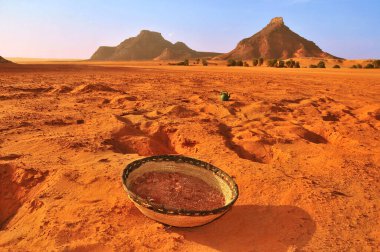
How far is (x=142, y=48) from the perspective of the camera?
11556cm

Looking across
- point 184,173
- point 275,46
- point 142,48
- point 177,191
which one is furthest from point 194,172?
point 142,48

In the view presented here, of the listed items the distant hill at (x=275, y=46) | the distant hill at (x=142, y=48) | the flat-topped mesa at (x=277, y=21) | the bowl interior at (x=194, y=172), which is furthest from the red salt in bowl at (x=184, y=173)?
the distant hill at (x=142, y=48)

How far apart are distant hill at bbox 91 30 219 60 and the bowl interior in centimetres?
10920

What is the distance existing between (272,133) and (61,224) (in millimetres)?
3510

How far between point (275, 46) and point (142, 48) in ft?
174

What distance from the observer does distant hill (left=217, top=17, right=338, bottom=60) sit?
77.1m

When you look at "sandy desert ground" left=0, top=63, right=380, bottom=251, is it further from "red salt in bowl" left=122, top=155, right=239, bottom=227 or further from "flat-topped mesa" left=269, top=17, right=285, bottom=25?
"flat-topped mesa" left=269, top=17, right=285, bottom=25

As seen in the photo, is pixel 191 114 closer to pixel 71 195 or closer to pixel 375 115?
pixel 71 195

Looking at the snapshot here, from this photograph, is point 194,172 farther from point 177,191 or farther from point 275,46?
point 275,46

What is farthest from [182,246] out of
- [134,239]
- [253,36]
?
[253,36]

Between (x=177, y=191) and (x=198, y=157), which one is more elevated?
(x=177, y=191)

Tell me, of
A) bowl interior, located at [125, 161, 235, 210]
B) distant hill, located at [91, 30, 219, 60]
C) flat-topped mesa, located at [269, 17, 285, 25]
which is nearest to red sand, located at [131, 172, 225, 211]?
bowl interior, located at [125, 161, 235, 210]

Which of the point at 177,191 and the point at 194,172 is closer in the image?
the point at 177,191

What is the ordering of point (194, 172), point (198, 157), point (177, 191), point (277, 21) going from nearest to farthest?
point (177, 191) → point (194, 172) → point (198, 157) → point (277, 21)
